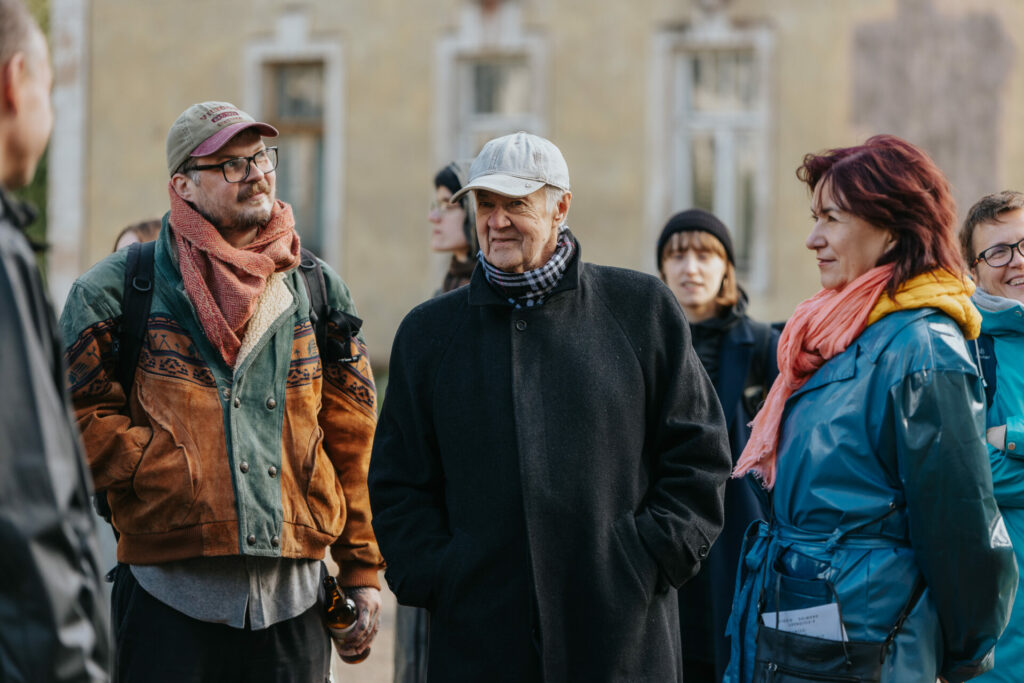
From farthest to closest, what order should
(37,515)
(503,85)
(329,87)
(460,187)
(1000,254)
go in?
(329,87) < (503,85) < (460,187) < (1000,254) < (37,515)

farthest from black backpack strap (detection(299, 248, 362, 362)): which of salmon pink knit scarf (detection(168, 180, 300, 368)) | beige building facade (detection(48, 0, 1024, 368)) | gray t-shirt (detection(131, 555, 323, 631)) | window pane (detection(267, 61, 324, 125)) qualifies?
window pane (detection(267, 61, 324, 125))

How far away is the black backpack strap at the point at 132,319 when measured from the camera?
344cm

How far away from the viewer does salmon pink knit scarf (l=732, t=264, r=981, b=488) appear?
122 inches

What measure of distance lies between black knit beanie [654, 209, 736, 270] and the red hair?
154 cm

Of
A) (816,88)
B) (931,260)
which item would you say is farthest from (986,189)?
(931,260)

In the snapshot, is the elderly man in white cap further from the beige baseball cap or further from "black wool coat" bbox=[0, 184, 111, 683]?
"black wool coat" bbox=[0, 184, 111, 683]

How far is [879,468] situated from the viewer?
3.04 meters

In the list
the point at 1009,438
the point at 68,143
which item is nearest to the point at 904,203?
the point at 1009,438

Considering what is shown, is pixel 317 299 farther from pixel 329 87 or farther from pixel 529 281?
pixel 329 87

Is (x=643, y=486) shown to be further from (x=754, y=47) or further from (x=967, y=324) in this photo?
(x=754, y=47)

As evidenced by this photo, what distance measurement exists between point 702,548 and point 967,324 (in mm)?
849

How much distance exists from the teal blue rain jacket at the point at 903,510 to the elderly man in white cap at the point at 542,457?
10.0 inches

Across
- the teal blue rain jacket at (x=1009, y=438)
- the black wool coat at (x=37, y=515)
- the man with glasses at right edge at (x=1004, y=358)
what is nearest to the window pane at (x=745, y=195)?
the man with glasses at right edge at (x=1004, y=358)

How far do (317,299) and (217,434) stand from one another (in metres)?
0.56
